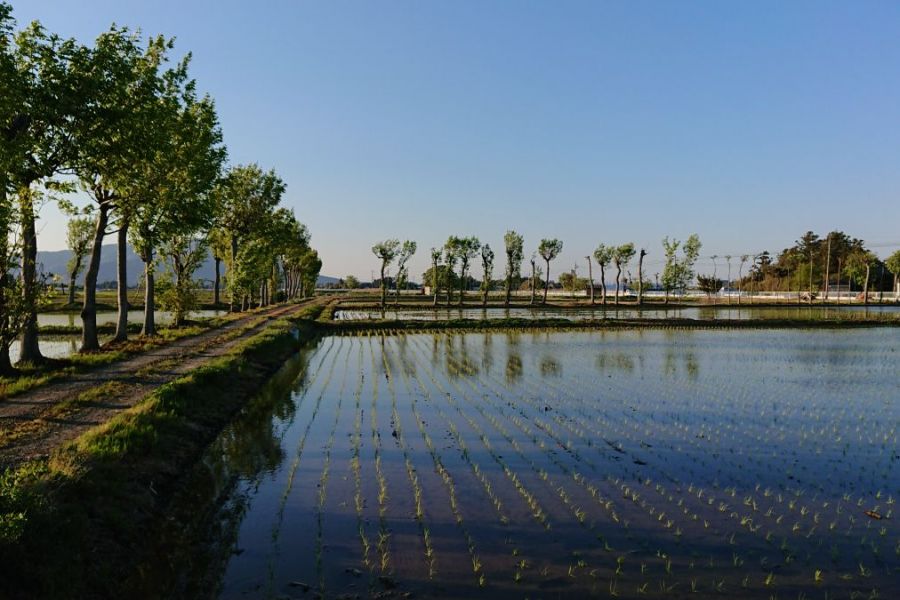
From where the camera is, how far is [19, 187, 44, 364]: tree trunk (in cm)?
1248

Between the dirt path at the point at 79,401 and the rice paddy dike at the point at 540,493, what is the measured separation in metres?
2.50

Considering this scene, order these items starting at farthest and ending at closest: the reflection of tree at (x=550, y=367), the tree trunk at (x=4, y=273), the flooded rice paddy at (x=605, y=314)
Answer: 1. the flooded rice paddy at (x=605, y=314)
2. the reflection of tree at (x=550, y=367)
3. the tree trunk at (x=4, y=273)

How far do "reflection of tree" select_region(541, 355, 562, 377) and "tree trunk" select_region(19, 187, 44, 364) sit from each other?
17.4 metres

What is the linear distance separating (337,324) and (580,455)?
37099 mm

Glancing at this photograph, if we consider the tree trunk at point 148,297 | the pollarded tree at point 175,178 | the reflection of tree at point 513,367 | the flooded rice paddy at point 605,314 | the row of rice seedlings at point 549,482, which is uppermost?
the pollarded tree at point 175,178

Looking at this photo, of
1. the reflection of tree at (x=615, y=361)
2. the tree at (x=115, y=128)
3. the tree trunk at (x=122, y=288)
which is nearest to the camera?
the tree at (x=115, y=128)

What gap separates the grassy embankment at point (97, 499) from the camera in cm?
597

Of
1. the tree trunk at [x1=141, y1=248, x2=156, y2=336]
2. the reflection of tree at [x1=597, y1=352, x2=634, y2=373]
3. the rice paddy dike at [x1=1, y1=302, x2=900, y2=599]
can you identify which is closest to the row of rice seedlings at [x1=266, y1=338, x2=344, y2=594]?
the rice paddy dike at [x1=1, y1=302, x2=900, y2=599]

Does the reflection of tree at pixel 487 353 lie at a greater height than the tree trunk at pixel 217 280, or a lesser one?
lesser

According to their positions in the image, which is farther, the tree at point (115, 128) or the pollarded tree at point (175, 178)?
the pollarded tree at point (175, 178)

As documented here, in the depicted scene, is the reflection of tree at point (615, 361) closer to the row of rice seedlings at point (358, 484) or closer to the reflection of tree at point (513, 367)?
the reflection of tree at point (513, 367)

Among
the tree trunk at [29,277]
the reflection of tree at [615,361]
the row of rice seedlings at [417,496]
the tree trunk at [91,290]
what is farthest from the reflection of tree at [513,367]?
the tree trunk at [91,290]

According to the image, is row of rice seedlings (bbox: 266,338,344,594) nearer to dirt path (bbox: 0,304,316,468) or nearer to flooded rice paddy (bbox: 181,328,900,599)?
flooded rice paddy (bbox: 181,328,900,599)

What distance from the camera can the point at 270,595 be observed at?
21.4 feet
